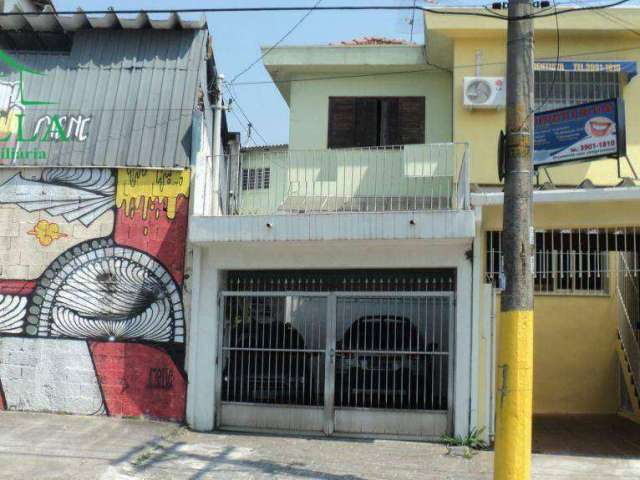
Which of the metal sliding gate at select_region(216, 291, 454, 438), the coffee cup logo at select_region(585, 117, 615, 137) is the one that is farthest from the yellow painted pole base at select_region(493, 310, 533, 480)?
the coffee cup logo at select_region(585, 117, 615, 137)

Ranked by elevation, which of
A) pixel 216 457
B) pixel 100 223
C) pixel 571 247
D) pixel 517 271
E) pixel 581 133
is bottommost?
pixel 216 457

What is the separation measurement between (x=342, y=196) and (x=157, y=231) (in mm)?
2703

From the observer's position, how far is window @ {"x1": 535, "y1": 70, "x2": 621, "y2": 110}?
11.9 m

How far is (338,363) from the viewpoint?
968 cm

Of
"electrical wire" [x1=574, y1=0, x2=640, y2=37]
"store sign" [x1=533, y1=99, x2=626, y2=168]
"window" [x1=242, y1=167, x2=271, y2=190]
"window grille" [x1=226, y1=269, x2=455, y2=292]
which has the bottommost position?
"window grille" [x1=226, y1=269, x2=455, y2=292]

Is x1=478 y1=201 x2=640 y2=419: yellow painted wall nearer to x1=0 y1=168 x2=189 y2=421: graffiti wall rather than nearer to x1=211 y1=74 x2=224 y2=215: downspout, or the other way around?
x1=211 y1=74 x2=224 y2=215: downspout

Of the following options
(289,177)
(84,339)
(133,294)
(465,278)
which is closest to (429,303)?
(465,278)

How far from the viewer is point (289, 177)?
10672 millimetres

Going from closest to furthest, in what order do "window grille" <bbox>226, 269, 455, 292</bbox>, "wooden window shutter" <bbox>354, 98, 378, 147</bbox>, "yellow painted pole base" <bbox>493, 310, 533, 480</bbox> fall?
"yellow painted pole base" <bbox>493, 310, 533, 480</bbox> < "window grille" <bbox>226, 269, 455, 292</bbox> < "wooden window shutter" <bbox>354, 98, 378, 147</bbox>

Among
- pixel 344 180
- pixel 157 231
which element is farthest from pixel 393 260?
pixel 157 231

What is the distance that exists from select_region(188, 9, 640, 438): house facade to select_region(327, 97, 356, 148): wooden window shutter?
1329 mm

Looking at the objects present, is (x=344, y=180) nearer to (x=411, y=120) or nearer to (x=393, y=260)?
(x=393, y=260)

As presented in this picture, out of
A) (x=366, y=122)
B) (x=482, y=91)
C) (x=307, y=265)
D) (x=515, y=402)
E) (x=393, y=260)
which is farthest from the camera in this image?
(x=366, y=122)

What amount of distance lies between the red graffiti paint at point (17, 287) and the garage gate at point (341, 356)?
278 centimetres
